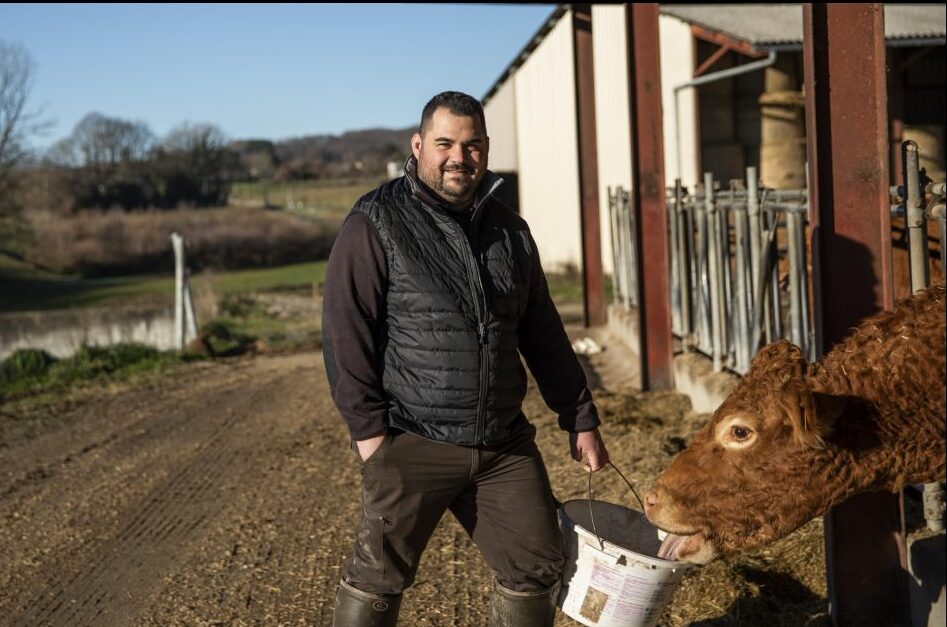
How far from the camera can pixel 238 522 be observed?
7.00 meters

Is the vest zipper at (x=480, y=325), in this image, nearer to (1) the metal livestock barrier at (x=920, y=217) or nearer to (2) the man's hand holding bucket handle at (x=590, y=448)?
(2) the man's hand holding bucket handle at (x=590, y=448)

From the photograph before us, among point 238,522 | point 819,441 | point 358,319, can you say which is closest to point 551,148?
point 238,522

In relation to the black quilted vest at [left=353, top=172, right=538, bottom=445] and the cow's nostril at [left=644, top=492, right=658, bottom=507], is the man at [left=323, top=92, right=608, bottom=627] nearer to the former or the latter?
the black quilted vest at [left=353, top=172, right=538, bottom=445]

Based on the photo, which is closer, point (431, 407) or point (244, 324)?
point (431, 407)

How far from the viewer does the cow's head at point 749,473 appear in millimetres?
3455

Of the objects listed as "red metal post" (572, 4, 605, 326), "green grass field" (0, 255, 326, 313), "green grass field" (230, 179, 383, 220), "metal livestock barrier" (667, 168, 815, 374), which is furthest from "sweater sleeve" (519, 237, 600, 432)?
"green grass field" (230, 179, 383, 220)

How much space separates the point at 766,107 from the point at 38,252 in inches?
1202

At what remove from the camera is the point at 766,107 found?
19906 mm

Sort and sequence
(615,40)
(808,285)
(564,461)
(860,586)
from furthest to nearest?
(615,40)
(564,461)
(808,285)
(860,586)

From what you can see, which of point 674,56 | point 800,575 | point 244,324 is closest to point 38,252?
point 244,324

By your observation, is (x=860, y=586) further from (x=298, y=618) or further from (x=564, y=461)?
(x=564, y=461)

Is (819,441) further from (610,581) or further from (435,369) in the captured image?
(435,369)

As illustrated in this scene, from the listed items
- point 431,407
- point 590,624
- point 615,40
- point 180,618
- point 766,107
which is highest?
point 615,40

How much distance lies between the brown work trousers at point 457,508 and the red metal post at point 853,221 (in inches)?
50.5
